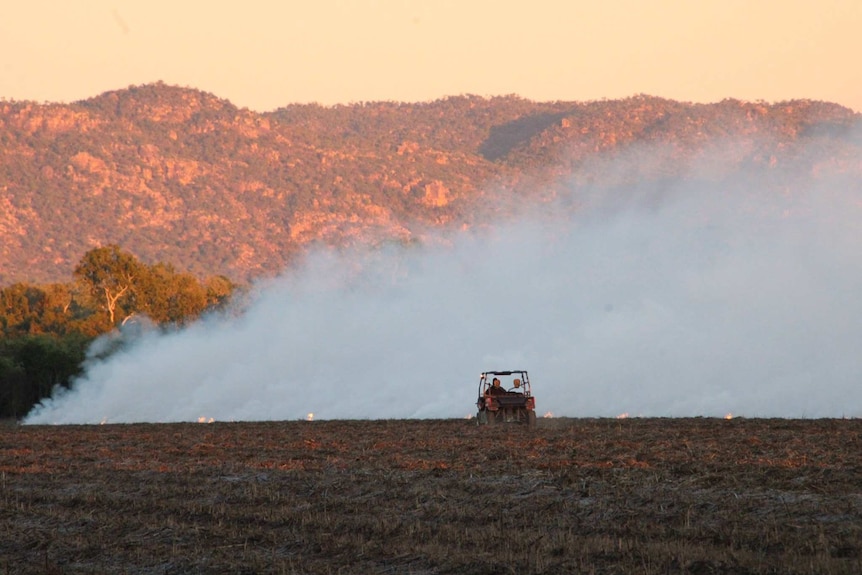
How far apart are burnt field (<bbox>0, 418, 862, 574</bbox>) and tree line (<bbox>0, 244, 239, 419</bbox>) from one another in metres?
57.7

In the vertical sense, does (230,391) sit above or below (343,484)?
above

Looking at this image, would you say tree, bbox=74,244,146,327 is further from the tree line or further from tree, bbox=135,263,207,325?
tree, bbox=135,263,207,325

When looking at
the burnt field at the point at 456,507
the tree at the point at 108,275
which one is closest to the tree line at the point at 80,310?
the tree at the point at 108,275

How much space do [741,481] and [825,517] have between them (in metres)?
5.21

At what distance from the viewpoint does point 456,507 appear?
23703 millimetres

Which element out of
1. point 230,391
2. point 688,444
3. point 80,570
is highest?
point 230,391

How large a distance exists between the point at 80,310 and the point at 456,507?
124 m

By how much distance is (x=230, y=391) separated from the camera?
78.3 meters

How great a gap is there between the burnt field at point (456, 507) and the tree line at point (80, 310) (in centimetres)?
5773

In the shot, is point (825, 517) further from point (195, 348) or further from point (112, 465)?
point (195, 348)

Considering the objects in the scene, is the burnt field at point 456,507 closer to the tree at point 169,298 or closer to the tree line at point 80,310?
the tree line at point 80,310

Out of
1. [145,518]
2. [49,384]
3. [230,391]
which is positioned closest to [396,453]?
[145,518]

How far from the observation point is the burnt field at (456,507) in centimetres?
1836

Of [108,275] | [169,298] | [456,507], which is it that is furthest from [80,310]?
[456,507]
